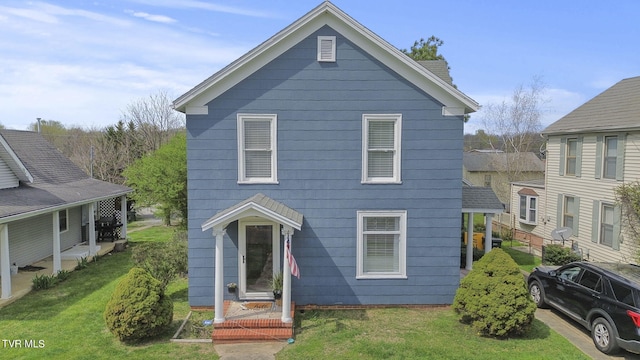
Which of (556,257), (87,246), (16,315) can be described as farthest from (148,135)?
(556,257)

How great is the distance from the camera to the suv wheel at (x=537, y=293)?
11.1 meters

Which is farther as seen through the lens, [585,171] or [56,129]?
[56,129]

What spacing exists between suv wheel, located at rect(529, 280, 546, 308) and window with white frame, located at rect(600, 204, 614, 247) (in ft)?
21.1

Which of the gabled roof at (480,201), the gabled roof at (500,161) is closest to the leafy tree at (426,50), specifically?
the gabled roof at (500,161)

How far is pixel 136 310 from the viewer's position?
8367mm

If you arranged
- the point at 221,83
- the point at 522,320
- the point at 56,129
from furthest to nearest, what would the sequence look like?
the point at 56,129 < the point at 221,83 < the point at 522,320

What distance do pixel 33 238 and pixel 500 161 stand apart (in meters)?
34.9

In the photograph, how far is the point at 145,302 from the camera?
8.43 meters

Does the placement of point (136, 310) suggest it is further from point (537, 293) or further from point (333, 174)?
point (537, 293)

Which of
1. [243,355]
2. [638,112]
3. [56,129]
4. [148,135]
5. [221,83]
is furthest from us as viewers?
[56,129]

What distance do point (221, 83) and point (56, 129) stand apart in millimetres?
57675

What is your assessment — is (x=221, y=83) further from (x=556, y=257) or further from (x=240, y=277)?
(x=556, y=257)

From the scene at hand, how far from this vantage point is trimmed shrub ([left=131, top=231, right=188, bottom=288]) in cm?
1122

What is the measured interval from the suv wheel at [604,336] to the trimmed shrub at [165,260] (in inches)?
411
